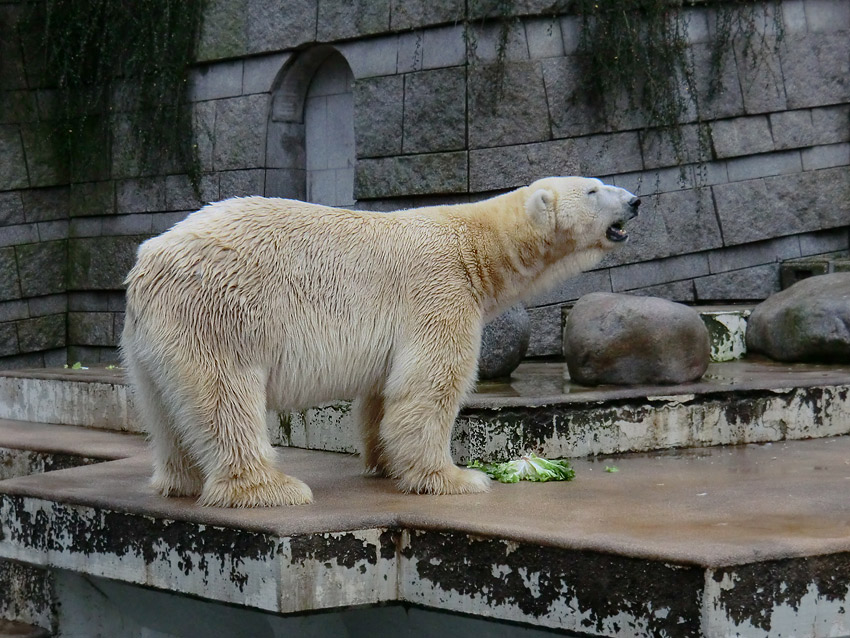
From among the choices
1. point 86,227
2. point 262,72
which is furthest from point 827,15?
point 86,227

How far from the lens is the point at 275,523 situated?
3555 mm

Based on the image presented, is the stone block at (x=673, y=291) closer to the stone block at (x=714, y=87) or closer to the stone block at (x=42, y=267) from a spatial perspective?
the stone block at (x=714, y=87)

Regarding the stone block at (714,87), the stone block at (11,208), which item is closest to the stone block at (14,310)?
the stone block at (11,208)

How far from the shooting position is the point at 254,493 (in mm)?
3871

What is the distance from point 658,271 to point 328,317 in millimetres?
4256

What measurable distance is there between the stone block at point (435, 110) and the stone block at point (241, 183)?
148 centimetres

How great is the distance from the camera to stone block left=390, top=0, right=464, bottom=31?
24.3 ft

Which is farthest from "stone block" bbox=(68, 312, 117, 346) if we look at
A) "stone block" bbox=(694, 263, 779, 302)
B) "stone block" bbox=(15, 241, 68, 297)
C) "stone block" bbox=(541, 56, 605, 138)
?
"stone block" bbox=(694, 263, 779, 302)

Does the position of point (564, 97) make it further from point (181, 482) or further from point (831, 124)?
point (181, 482)

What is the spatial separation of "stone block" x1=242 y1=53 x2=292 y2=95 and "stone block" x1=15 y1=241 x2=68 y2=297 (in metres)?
2.45

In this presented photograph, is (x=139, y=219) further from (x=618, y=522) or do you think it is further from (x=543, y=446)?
(x=618, y=522)

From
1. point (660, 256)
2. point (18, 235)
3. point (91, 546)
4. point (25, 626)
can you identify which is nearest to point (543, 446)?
point (91, 546)

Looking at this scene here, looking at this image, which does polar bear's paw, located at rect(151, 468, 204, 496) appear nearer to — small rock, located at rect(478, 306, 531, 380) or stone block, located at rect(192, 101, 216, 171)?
small rock, located at rect(478, 306, 531, 380)

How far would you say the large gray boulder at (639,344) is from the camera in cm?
557
